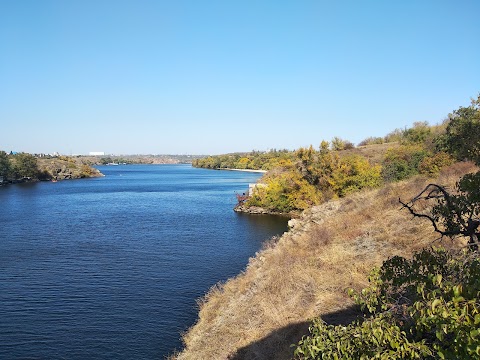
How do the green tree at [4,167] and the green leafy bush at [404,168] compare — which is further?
the green tree at [4,167]

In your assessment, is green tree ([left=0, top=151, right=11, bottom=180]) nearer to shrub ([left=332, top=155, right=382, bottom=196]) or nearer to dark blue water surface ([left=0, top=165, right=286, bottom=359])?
dark blue water surface ([left=0, top=165, right=286, bottom=359])

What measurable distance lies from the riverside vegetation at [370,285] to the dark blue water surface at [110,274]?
306 cm

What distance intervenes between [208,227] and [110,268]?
58.3ft

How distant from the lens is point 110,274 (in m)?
29.6

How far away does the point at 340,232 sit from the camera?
936 inches

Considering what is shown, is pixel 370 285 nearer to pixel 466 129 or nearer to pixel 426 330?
pixel 426 330

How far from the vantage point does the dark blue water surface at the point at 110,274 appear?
20094mm

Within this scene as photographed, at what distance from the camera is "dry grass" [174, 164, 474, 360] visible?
14.6 metres

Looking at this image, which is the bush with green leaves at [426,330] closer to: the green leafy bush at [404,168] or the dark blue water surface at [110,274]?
the dark blue water surface at [110,274]

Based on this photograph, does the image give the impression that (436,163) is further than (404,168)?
No

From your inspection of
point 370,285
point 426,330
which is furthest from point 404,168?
point 426,330

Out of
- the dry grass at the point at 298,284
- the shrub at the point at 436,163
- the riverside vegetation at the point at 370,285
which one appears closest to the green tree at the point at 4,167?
the riverside vegetation at the point at 370,285

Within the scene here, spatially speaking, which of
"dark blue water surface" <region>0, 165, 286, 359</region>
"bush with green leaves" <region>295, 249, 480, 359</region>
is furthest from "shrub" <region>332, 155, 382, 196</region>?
"bush with green leaves" <region>295, 249, 480, 359</region>

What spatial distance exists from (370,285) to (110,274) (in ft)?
83.2
